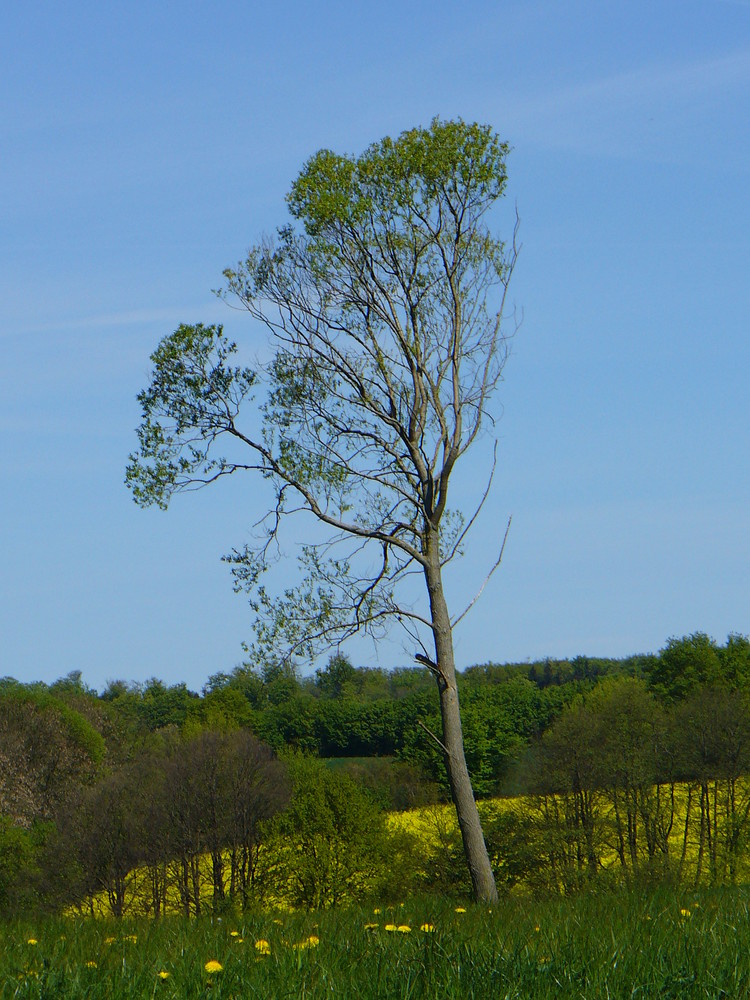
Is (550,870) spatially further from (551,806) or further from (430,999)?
(430,999)

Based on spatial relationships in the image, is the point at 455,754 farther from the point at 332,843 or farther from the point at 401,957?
the point at 332,843

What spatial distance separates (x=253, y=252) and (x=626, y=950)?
1603 centimetres

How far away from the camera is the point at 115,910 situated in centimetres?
4538

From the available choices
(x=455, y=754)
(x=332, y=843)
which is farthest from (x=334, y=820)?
(x=455, y=754)

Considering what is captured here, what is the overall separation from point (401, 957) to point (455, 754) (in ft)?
40.6

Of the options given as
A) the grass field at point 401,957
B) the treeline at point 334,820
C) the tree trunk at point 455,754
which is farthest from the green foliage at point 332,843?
the grass field at point 401,957

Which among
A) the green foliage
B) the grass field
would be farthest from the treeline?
the grass field

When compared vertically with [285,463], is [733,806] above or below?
below

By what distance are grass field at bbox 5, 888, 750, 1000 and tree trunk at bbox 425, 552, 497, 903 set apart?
1032 centimetres

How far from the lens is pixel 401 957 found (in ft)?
15.3

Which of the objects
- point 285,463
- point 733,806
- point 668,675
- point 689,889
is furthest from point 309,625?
point 668,675

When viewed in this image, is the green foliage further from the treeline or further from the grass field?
the grass field

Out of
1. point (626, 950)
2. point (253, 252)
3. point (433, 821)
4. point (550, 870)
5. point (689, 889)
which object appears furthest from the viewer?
point (433, 821)

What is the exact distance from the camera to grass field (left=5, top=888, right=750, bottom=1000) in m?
4.12
